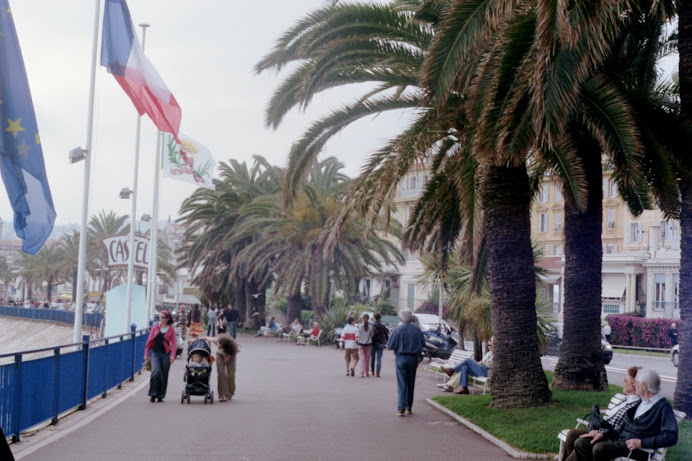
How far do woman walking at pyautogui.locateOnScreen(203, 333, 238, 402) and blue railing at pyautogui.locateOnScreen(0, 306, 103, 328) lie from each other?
41026 millimetres

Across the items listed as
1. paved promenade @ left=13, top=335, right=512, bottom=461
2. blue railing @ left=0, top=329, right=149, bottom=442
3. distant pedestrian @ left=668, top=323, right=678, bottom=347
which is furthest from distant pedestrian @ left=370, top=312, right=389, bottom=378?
distant pedestrian @ left=668, top=323, right=678, bottom=347

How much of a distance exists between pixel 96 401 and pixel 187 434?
477 cm

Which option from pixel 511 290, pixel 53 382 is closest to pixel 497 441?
pixel 511 290

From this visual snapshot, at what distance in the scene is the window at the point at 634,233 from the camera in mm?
71312

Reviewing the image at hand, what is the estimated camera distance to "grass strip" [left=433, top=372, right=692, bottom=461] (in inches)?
410

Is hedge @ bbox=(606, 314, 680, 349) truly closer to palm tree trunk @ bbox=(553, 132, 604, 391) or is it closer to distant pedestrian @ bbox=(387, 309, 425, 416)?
palm tree trunk @ bbox=(553, 132, 604, 391)

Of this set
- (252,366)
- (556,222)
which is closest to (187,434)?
(252,366)

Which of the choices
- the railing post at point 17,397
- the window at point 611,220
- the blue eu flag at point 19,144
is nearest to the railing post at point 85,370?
the blue eu flag at point 19,144

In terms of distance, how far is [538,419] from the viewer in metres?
12.4

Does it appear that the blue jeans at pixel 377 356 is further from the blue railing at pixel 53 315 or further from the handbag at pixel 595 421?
the blue railing at pixel 53 315

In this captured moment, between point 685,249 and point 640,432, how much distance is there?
4373 mm

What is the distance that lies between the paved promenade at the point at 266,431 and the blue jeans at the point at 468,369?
889 mm

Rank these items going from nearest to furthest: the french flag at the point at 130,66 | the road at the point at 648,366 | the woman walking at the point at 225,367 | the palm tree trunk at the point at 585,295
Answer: the palm tree trunk at the point at 585,295 → the woman walking at the point at 225,367 → the french flag at the point at 130,66 → the road at the point at 648,366

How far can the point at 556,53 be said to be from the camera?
1097cm
